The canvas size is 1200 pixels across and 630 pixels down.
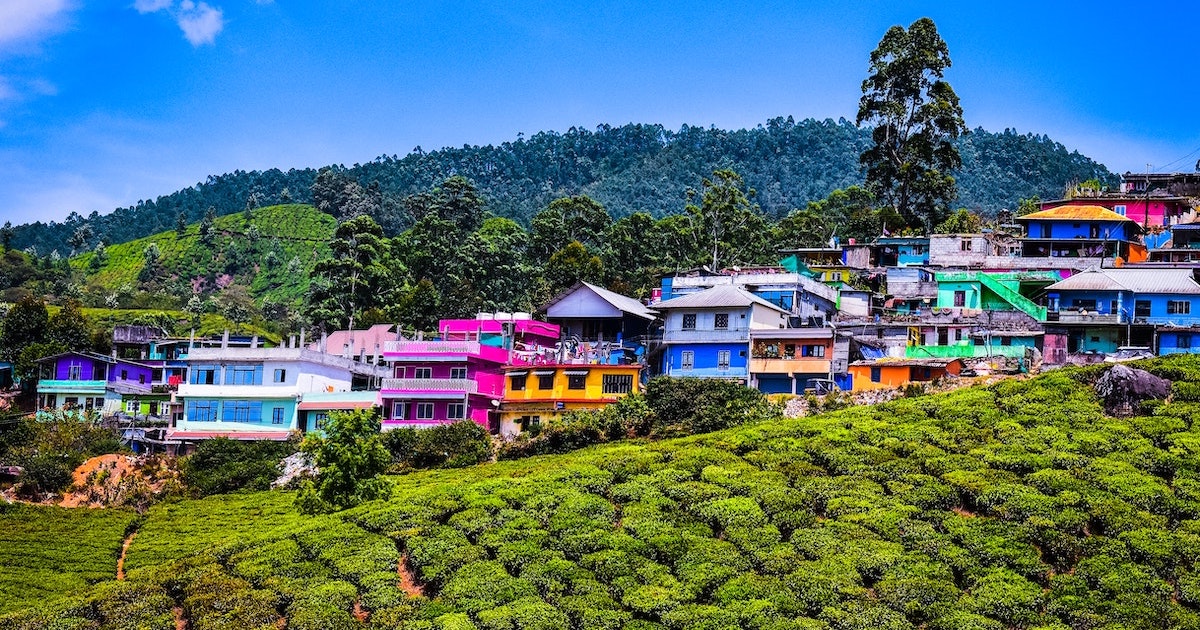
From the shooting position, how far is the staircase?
69562 millimetres

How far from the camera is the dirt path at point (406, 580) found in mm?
43375

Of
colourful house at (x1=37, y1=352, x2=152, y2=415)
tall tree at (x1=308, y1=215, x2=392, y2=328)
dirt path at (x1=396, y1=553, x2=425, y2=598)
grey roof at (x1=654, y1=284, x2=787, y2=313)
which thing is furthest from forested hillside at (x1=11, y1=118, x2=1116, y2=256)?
dirt path at (x1=396, y1=553, x2=425, y2=598)

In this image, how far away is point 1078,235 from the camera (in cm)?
8181

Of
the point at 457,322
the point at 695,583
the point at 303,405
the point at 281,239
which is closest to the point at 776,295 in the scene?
the point at 457,322

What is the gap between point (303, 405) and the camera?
6694 cm

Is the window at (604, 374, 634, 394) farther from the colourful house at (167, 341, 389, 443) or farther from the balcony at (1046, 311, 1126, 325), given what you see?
the balcony at (1046, 311, 1126, 325)

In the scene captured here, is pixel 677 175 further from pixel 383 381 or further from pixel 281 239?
pixel 383 381

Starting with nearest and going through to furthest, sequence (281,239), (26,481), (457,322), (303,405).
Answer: (26,481) < (303,405) < (457,322) < (281,239)

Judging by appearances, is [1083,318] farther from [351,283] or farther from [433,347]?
[351,283]

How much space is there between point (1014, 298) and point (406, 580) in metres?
40.5

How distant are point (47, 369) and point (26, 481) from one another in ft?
45.4

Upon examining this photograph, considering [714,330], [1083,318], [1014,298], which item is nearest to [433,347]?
[714,330]

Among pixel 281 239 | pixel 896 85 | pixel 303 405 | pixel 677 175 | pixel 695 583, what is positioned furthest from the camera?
pixel 677 175

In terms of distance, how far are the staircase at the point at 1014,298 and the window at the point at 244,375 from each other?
128 ft
